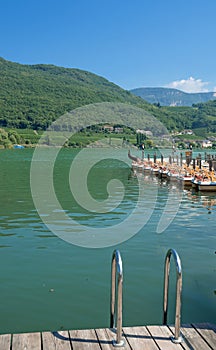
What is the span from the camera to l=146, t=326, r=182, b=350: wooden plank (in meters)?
5.65

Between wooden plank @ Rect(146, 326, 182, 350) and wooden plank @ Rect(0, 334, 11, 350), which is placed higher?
wooden plank @ Rect(146, 326, 182, 350)

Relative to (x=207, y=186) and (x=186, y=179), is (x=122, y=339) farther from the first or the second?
(x=186, y=179)

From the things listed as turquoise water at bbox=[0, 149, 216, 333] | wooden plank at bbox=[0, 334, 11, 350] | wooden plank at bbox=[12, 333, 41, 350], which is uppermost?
wooden plank at bbox=[12, 333, 41, 350]

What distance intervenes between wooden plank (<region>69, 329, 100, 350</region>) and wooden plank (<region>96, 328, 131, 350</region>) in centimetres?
7

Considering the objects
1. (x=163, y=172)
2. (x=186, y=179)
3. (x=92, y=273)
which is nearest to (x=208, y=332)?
(x=92, y=273)

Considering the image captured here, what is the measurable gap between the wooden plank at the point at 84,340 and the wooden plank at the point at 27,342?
489 millimetres

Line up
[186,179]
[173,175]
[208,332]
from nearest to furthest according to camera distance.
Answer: [208,332]
[186,179]
[173,175]

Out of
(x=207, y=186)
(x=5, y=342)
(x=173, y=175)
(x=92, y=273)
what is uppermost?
(x=5, y=342)

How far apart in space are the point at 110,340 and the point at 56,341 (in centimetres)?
77

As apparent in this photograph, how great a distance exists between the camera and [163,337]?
595cm

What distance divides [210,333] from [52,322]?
3411 millimetres

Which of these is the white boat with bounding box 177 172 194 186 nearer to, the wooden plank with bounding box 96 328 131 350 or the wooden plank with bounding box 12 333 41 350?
the wooden plank with bounding box 96 328 131 350

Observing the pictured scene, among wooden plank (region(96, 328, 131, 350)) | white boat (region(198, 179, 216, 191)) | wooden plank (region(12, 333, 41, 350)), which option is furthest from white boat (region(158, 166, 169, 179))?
wooden plank (region(12, 333, 41, 350))

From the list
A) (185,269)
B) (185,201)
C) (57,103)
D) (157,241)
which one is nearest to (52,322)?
(185,269)
